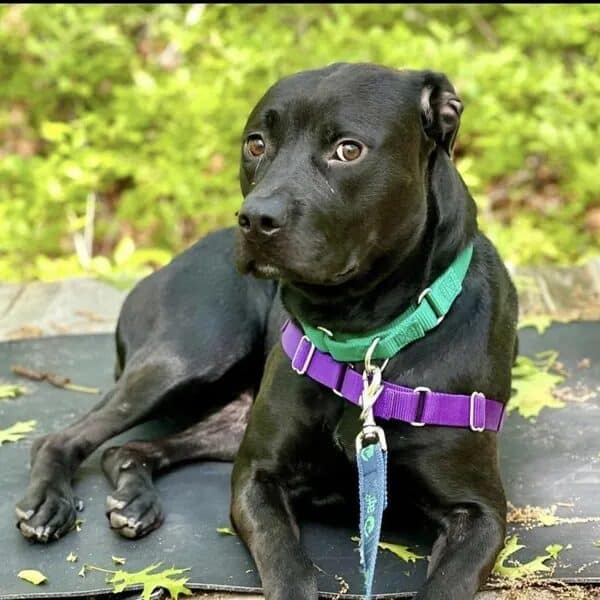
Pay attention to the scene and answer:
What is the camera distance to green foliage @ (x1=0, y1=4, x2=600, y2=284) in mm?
5777

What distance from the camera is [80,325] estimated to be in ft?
14.9

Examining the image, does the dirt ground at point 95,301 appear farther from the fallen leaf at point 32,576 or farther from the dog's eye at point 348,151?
the dog's eye at point 348,151

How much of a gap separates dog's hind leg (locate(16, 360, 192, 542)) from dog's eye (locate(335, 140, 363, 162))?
1.09 meters

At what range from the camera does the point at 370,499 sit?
90.0 inches

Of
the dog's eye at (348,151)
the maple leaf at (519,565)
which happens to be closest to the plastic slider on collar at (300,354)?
the dog's eye at (348,151)

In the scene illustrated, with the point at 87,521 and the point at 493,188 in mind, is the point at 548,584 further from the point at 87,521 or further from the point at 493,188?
the point at 493,188

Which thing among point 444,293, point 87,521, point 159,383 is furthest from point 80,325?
point 444,293

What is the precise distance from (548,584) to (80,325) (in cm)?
268

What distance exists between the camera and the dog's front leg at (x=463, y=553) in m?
2.21

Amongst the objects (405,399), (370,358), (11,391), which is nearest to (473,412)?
(405,399)

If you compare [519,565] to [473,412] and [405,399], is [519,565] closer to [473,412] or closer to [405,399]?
[473,412]

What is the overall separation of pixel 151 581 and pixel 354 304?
773 millimetres

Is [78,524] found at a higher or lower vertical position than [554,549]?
lower

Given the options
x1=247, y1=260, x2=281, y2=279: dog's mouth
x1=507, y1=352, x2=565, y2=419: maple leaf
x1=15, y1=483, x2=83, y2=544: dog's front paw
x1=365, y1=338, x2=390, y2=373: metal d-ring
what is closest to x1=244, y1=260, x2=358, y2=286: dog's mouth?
x1=247, y1=260, x2=281, y2=279: dog's mouth
